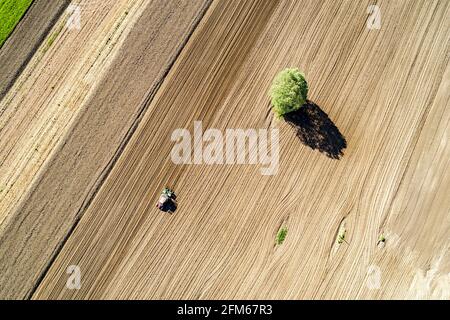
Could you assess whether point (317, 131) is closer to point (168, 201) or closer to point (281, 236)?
point (281, 236)

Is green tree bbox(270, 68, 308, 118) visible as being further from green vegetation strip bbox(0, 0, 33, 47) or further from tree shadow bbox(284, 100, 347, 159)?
green vegetation strip bbox(0, 0, 33, 47)

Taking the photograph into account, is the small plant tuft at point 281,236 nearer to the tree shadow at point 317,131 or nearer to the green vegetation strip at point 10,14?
the tree shadow at point 317,131

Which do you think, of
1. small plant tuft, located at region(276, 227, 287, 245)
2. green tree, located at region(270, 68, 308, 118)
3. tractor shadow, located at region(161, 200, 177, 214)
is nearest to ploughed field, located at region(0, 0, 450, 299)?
small plant tuft, located at region(276, 227, 287, 245)

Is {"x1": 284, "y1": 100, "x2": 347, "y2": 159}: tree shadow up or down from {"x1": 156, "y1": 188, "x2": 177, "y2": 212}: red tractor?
up

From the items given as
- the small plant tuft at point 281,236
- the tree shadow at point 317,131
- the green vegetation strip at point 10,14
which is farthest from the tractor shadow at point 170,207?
the green vegetation strip at point 10,14

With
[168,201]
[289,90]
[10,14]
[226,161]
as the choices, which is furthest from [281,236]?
[10,14]

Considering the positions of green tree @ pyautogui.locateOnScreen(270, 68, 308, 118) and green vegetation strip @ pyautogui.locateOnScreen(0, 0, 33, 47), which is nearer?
green tree @ pyautogui.locateOnScreen(270, 68, 308, 118)

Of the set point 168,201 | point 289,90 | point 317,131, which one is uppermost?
point 289,90
